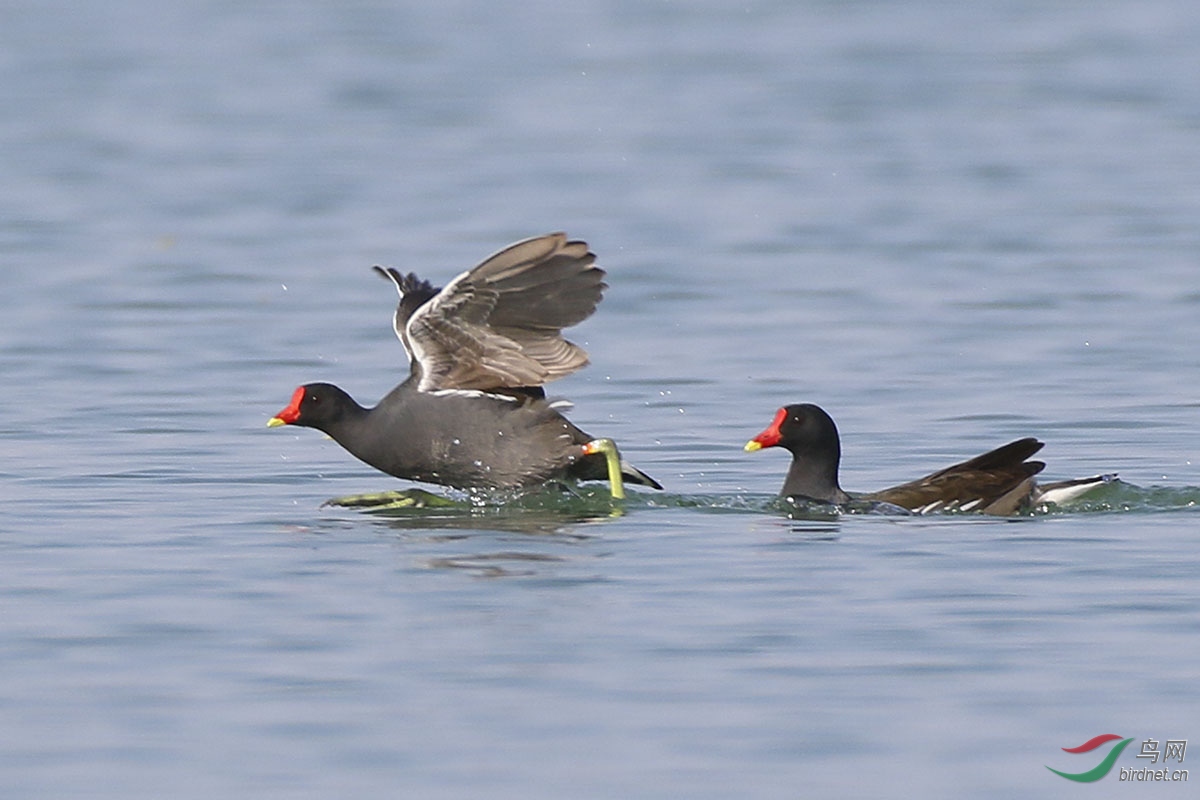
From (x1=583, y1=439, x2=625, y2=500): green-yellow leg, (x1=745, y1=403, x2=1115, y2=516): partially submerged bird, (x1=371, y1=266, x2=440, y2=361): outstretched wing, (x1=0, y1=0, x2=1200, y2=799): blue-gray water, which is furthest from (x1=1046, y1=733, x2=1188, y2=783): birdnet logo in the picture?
(x1=371, y1=266, x2=440, y2=361): outstretched wing

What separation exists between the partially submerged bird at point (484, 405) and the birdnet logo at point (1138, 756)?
4.06 m

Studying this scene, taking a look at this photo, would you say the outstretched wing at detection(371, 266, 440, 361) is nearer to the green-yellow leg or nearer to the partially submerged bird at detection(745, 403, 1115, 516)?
the green-yellow leg

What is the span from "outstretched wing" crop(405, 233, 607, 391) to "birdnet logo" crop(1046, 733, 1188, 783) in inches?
156

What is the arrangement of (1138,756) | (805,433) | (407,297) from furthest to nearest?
(407,297) → (805,433) → (1138,756)

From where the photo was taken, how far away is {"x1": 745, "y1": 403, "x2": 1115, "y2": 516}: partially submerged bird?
10.0m

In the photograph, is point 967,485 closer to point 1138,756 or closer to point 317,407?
point 317,407

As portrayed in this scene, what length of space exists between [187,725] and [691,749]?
4.60 ft

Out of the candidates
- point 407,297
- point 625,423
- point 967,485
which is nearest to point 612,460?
point 407,297

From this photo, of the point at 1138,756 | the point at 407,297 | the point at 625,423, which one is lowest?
the point at 1138,756

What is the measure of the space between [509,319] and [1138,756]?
443 cm

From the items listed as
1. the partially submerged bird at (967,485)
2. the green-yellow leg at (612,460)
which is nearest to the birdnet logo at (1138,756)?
the partially submerged bird at (967,485)

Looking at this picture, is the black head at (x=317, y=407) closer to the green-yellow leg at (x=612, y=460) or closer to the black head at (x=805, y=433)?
the green-yellow leg at (x=612, y=460)

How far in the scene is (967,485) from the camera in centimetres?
1005

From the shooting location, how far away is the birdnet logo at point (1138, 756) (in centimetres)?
636
